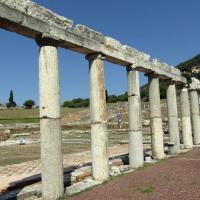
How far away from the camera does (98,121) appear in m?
14.2

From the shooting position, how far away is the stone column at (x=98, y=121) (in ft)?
45.8

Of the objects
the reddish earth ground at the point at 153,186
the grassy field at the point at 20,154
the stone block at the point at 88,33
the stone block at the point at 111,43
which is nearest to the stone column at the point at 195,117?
the grassy field at the point at 20,154

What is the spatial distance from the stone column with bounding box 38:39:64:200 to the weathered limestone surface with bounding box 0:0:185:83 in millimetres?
573

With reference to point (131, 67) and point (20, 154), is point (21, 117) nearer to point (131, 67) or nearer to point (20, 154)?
point (20, 154)

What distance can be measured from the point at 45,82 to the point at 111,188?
3925 mm

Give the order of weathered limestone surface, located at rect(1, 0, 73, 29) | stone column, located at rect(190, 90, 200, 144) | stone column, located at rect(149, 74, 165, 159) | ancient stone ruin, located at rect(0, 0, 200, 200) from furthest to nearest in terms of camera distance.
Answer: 1. stone column, located at rect(190, 90, 200, 144)
2. stone column, located at rect(149, 74, 165, 159)
3. ancient stone ruin, located at rect(0, 0, 200, 200)
4. weathered limestone surface, located at rect(1, 0, 73, 29)

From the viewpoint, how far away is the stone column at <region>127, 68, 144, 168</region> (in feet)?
55.0

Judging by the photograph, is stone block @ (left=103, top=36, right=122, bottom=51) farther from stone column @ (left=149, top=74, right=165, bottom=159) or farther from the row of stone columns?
stone column @ (left=149, top=74, right=165, bottom=159)

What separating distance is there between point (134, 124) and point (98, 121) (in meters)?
3.20

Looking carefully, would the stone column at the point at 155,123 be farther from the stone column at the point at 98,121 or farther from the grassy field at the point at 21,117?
the grassy field at the point at 21,117

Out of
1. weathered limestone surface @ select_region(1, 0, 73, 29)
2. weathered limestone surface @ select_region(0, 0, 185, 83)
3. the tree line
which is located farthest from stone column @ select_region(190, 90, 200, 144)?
the tree line

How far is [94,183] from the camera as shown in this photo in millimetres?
13234

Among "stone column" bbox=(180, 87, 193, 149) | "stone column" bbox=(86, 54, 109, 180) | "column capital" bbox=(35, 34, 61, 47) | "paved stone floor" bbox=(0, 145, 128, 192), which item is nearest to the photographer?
"column capital" bbox=(35, 34, 61, 47)

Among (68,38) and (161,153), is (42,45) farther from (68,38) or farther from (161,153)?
(161,153)
